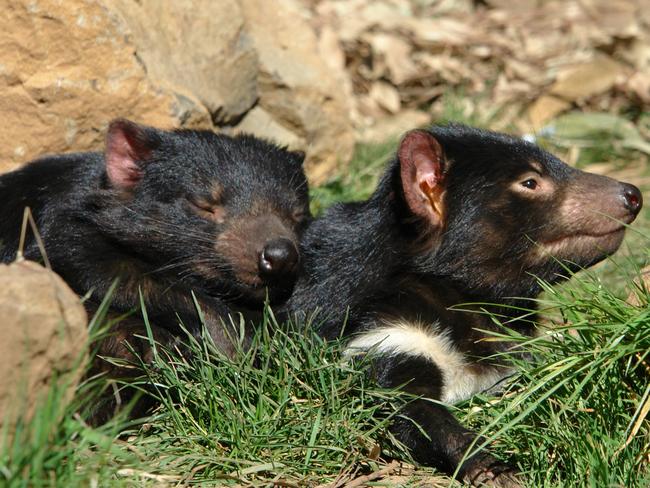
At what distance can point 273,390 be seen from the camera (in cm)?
398

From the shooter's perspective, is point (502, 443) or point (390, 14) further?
point (390, 14)

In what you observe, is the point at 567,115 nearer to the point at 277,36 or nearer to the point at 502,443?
the point at 277,36

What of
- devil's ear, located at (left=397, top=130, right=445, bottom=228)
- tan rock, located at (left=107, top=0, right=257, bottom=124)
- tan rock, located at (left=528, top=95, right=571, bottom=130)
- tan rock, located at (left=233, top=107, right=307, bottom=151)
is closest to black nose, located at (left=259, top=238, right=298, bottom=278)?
devil's ear, located at (left=397, top=130, right=445, bottom=228)

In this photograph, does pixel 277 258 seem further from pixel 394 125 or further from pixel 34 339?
pixel 394 125

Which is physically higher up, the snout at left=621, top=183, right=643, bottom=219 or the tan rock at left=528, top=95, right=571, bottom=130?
the snout at left=621, top=183, right=643, bottom=219

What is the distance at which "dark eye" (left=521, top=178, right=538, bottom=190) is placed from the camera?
4.27 metres

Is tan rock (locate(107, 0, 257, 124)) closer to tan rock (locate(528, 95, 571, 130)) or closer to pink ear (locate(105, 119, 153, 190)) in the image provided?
pink ear (locate(105, 119, 153, 190))

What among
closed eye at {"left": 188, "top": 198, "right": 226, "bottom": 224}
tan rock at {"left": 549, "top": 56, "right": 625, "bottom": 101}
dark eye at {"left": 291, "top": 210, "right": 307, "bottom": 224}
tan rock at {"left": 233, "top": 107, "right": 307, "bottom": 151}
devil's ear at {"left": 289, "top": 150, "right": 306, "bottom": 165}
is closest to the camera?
closed eye at {"left": 188, "top": 198, "right": 226, "bottom": 224}

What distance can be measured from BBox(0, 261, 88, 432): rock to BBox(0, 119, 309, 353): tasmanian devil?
1.32 meters

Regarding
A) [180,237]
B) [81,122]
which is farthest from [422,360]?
[81,122]

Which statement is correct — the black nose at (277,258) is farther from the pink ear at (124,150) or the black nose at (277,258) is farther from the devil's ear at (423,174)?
the pink ear at (124,150)

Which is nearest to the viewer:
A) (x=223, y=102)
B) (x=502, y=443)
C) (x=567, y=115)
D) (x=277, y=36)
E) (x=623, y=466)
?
(x=623, y=466)

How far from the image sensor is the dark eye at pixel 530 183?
427 centimetres

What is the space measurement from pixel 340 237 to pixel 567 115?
4919 mm
